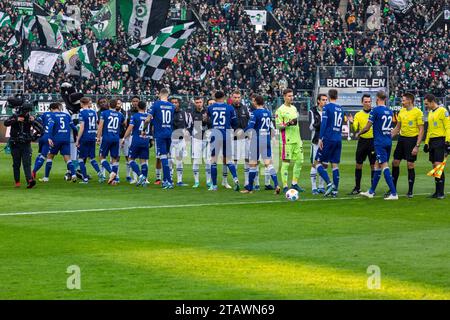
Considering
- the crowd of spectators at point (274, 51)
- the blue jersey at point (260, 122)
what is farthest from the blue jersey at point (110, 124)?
the crowd of spectators at point (274, 51)

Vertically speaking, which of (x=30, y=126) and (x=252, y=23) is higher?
(x=252, y=23)

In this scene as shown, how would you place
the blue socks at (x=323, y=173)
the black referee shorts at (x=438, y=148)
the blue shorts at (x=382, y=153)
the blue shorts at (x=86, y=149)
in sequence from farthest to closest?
the blue shorts at (x=86, y=149)
the blue socks at (x=323, y=173)
the black referee shorts at (x=438, y=148)
the blue shorts at (x=382, y=153)

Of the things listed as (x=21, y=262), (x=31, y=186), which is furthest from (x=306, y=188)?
(x=21, y=262)

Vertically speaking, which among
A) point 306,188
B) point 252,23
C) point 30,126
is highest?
point 252,23

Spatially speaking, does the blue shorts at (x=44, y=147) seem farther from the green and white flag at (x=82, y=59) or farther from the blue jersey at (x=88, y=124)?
the green and white flag at (x=82, y=59)

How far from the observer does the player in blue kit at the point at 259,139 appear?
81.4ft

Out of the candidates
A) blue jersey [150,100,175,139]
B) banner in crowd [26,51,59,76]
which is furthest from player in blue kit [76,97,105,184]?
banner in crowd [26,51,59,76]

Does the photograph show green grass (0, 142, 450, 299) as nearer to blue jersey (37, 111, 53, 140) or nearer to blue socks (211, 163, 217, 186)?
blue socks (211, 163, 217, 186)

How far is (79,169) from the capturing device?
3006 cm

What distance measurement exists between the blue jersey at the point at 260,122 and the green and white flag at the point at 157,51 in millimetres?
19586

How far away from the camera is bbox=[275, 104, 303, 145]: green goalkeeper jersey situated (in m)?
24.2

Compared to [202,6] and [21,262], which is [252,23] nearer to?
[202,6]

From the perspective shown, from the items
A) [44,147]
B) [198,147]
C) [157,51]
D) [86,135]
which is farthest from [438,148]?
[157,51]

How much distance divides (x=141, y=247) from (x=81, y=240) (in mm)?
1288
